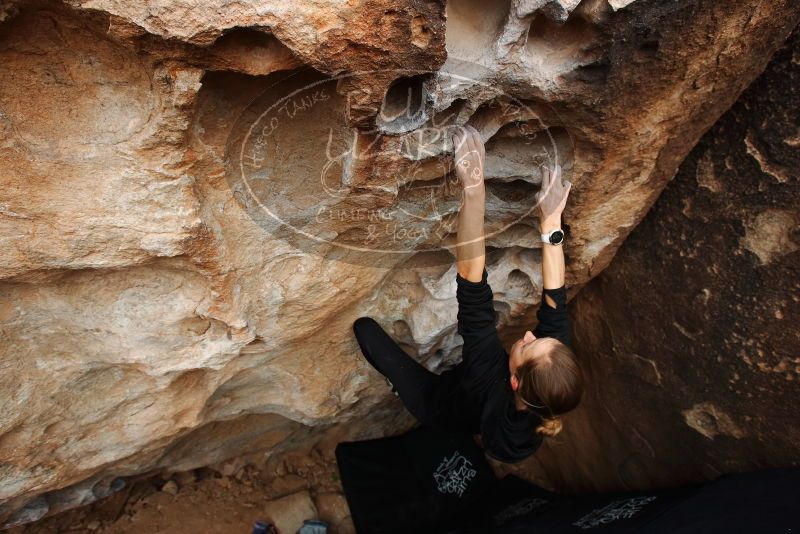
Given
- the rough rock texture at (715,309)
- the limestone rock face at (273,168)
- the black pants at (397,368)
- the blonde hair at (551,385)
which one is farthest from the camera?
the black pants at (397,368)

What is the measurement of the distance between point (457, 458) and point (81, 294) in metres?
1.77

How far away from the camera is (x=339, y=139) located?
1.22 m

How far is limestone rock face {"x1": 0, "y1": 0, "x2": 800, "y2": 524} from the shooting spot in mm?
1016

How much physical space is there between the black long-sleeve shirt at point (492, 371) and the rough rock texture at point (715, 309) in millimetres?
436

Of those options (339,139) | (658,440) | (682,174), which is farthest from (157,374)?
(658,440)

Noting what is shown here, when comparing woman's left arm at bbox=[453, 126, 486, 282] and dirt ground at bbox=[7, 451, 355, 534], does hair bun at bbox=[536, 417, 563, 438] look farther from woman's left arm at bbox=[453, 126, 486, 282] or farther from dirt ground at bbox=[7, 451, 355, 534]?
dirt ground at bbox=[7, 451, 355, 534]

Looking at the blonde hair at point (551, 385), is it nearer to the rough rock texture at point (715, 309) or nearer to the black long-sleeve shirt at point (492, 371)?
the black long-sleeve shirt at point (492, 371)

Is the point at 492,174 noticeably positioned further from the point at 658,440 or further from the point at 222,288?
the point at 658,440

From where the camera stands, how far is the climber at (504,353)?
129cm

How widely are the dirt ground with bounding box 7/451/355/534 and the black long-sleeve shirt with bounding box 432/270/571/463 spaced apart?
56.1 inches

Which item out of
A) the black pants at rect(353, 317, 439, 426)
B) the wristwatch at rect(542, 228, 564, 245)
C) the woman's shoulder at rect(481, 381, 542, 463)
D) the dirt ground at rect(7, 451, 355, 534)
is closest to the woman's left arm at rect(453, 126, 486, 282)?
the wristwatch at rect(542, 228, 564, 245)

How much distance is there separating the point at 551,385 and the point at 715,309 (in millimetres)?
665

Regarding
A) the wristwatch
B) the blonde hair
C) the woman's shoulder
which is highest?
the wristwatch

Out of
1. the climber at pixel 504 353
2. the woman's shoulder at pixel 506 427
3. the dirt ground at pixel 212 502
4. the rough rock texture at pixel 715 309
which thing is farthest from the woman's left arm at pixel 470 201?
the dirt ground at pixel 212 502
